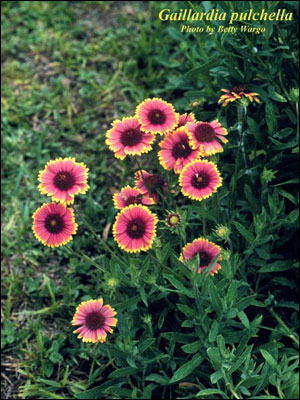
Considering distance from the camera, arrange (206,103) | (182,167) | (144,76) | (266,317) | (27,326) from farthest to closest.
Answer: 1. (144,76)
2. (206,103)
3. (27,326)
4. (266,317)
5. (182,167)

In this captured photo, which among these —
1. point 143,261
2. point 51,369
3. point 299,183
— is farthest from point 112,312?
point 299,183

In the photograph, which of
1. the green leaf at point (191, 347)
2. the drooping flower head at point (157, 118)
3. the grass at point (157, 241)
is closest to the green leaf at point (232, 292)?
the grass at point (157, 241)

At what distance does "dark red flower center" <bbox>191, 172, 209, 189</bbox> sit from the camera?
6.59 feet

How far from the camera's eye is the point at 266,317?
2.71 metres

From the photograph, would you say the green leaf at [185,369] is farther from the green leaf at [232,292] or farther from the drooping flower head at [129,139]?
the drooping flower head at [129,139]

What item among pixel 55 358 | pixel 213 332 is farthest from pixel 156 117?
pixel 55 358

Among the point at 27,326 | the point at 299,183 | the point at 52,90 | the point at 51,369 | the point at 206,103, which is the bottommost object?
the point at 51,369

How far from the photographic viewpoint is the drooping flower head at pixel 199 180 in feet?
6.55

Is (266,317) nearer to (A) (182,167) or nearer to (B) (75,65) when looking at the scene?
(A) (182,167)

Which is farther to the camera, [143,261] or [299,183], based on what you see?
[299,183]

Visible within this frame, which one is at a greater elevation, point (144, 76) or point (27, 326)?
point (144, 76)

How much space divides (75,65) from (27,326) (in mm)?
1743

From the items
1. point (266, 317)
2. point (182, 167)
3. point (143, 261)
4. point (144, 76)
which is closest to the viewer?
point (182, 167)

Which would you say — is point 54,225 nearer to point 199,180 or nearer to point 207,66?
point 199,180
